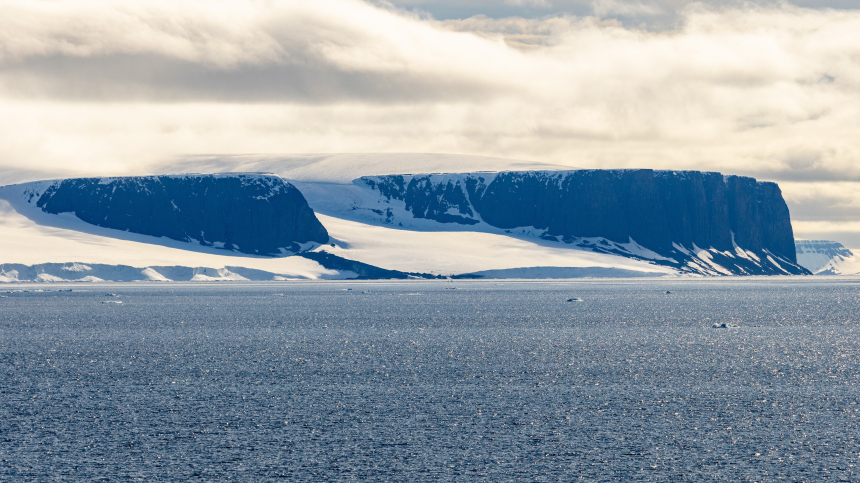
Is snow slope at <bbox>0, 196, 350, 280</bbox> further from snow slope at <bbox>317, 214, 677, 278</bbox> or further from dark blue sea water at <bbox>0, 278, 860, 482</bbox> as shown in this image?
dark blue sea water at <bbox>0, 278, 860, 482</bbox>

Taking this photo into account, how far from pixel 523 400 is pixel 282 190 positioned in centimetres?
18277

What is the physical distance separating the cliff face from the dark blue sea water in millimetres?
157655

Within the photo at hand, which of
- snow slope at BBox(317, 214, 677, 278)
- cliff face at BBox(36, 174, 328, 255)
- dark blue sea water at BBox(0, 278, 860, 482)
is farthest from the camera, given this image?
cliff face at BBox(36, 174, 328, 255)

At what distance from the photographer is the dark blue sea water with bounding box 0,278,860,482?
13602 mm

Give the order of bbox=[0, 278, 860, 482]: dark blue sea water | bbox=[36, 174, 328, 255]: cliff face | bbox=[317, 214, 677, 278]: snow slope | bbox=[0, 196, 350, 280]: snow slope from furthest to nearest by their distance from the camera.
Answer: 1. bbox=[36, 174, 328, 255]: cliff face
2. bbox=[317, 214, 677, 278]: snow slope
3. bbox=[0, 196, 350, 280]: snow slope
4. bbox=[0, 278, 860, 482]: dark blue sea water

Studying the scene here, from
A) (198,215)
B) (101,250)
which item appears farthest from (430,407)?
(198,215)

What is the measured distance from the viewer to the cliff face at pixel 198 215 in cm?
19362

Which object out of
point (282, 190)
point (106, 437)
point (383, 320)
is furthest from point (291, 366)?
point (282, 190)

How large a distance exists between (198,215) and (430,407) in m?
187

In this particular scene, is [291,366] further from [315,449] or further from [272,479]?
[272,479]

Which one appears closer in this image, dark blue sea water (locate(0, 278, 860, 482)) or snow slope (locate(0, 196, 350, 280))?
dark blue sea water (locate(0, 278, 860, 482))

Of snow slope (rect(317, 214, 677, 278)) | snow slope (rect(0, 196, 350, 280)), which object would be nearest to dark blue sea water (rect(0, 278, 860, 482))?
snow slope (rect(0, 196, 350, 280))

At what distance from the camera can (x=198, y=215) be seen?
19900 centimetres

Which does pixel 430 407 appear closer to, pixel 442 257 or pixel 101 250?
pixel 101 250
